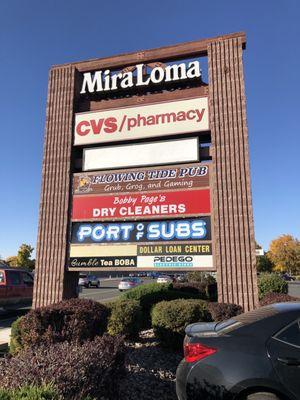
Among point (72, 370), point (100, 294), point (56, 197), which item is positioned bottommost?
point (100, 294)

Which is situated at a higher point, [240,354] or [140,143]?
[140,143]

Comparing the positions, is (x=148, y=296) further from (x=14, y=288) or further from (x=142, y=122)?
(x=14, y=288)

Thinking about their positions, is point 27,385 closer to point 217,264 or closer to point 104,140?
point 217,264

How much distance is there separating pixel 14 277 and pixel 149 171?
381 inches

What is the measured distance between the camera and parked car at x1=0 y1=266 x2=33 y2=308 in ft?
54.2

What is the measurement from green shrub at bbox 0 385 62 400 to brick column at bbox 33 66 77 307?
818cm

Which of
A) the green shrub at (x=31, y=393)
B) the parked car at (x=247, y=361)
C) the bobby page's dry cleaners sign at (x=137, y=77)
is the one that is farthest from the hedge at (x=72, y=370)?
the bobby page's dry cleaners sign at (x=137, y=77)

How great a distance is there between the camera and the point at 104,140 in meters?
12.3

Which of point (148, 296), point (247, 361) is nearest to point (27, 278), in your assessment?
point (148, 296)

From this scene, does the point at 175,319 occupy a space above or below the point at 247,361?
below

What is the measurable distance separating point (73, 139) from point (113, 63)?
2.95 m

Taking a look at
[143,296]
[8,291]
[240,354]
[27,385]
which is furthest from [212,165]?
[8,291]

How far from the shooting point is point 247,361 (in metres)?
3.86

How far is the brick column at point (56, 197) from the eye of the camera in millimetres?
11758
